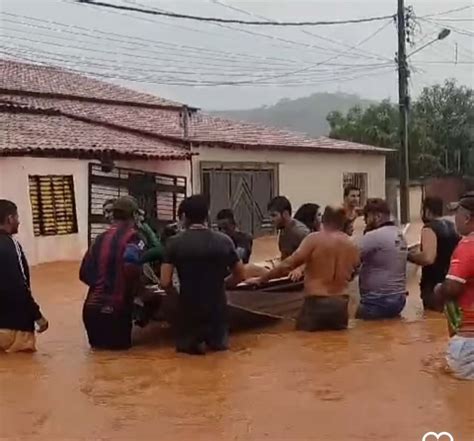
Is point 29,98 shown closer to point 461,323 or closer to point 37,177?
point 37,177

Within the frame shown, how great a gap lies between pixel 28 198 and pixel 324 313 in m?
11.7

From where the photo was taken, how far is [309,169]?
30672mm

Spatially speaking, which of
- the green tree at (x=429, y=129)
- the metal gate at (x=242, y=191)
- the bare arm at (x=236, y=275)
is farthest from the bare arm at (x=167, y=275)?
the green tree at (x=429, y=129)

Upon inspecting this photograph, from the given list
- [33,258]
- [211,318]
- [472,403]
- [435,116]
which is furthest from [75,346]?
[435,116]

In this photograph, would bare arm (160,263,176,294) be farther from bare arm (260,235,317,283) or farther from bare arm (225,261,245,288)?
bare arm (260,235,317,283)

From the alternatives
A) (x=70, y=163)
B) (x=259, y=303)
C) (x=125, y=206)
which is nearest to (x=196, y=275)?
(x=125, y=206)

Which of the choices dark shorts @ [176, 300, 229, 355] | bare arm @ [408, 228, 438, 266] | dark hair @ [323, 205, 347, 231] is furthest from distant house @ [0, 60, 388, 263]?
dark shorts @ [176, 300, 229, 355]

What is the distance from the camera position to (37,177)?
19.8m

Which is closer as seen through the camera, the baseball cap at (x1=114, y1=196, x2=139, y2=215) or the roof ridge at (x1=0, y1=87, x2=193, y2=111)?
the baseball cap at (x1=114, y1=196, x2=139, y2=215)

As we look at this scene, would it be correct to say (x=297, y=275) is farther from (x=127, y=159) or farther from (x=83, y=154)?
(x=127, y=159)

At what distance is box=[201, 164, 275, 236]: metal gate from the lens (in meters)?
27.3

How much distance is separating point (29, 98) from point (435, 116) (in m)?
21.6

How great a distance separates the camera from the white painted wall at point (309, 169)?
2869 centimetres

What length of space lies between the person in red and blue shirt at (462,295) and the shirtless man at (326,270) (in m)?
2.14
